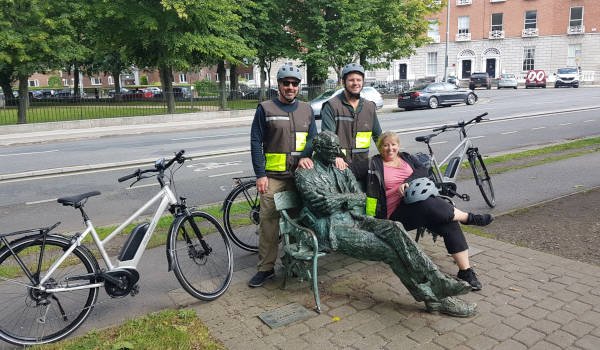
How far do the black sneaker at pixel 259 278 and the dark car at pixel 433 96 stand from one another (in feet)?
80.1

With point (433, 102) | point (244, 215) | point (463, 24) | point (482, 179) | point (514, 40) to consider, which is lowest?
point (244, 215)

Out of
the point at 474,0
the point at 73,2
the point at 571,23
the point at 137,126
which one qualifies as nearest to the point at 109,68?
→ the point at 73,2

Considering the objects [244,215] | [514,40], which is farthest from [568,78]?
[244,215]

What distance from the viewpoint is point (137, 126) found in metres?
24.0

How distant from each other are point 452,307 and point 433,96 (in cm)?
2531

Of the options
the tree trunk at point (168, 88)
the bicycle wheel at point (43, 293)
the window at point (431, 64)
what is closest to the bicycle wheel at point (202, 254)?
the bicycle wheel at point (43, 293)

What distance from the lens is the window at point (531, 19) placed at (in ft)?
188

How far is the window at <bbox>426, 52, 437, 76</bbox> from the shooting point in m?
64.1

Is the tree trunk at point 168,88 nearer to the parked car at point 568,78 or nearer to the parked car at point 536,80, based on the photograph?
the parked car at point 536,80

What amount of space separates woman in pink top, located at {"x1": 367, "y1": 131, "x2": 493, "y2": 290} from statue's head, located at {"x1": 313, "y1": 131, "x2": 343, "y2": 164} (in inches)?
22.9

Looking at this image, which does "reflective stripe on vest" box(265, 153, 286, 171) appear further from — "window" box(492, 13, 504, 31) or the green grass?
"window" box(492, 13, 504, 31)

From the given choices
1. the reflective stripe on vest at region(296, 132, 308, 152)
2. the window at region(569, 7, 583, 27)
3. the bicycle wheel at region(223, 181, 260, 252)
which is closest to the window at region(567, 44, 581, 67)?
the window at region(569, 7, 583, 27)

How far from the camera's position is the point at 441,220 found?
14.2 feet

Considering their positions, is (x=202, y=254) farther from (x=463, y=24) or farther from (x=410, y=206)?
(x=463, y=24)
